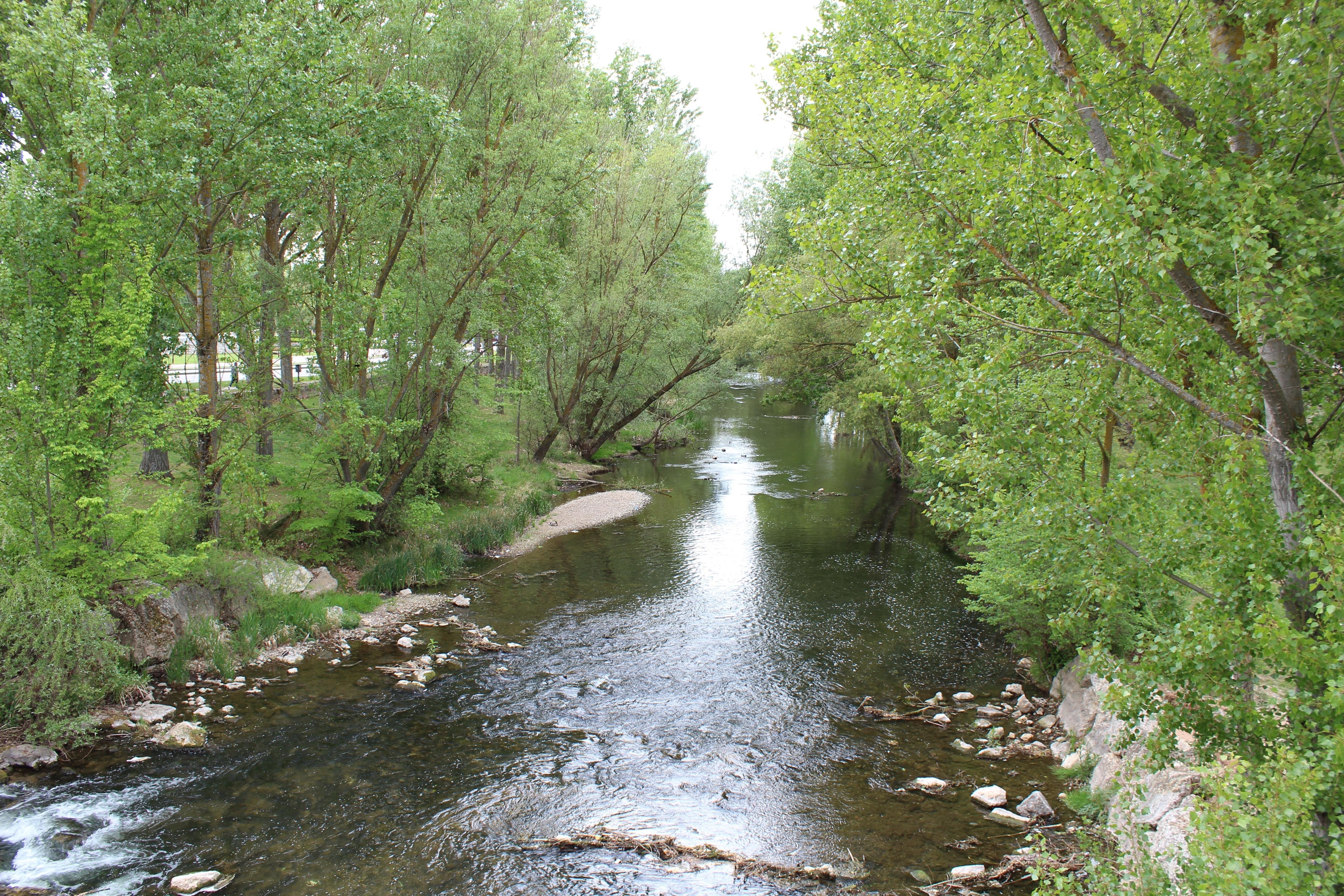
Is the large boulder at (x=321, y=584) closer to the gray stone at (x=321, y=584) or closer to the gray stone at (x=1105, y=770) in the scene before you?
the gray stone at (x=321, y=584)

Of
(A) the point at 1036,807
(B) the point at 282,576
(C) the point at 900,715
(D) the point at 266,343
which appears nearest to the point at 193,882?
(B) the point at 282,576

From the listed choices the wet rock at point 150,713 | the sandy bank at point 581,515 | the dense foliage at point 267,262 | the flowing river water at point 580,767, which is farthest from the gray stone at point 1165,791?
the sandy bank at point 581,515

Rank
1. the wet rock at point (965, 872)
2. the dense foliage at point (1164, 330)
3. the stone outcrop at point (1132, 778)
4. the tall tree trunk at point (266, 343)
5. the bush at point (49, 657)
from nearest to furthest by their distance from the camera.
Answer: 1. the dense foliage at point (1164, 330)
2. the stone outcrop at point (1132, 778)
3. the wet rock at point (965, 872)
4. the bush at point (49, 657)
5. the tall tree trunk at point (266, 343)

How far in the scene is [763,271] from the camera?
32.3ft

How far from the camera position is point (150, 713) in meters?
10.3

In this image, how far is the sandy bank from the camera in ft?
70.2

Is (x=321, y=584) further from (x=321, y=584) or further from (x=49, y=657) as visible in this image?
(x=49, y=657)

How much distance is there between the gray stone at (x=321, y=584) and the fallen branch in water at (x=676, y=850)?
9184mm

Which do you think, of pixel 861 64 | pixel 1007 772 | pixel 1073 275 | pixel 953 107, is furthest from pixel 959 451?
pixel 861 64

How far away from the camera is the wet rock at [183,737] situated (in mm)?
9664

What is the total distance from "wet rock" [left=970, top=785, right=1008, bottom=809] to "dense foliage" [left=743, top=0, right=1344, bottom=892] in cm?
235

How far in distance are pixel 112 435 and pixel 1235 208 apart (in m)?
13.8

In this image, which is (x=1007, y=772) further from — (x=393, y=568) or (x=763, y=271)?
(x=393, y=568)

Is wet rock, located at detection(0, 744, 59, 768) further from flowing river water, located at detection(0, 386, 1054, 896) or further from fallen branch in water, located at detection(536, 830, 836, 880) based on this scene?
fallen branch in water, located at detection(536, 830, 836, 880)
